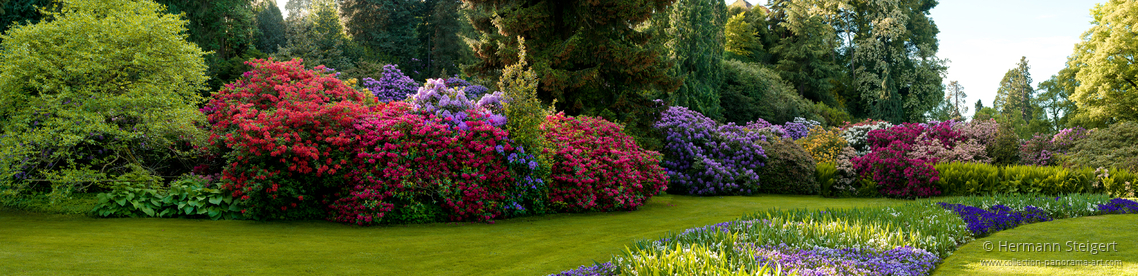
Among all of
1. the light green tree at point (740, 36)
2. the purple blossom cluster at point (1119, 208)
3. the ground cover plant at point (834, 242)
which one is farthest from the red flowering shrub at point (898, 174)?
the light green tree at point (740, 36)

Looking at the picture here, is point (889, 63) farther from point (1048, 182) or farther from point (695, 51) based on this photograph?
point (1048, 182)

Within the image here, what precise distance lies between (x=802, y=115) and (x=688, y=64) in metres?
7.25

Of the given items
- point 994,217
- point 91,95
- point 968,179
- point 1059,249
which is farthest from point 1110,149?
point 91,95

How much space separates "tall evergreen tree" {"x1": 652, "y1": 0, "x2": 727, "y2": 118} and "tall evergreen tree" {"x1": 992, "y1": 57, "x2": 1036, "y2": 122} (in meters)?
40.0

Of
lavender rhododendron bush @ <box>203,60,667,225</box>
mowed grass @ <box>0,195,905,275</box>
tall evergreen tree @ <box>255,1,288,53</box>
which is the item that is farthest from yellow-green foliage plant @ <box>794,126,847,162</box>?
tall evergreen tree @ <box>255,1,288,53</box>

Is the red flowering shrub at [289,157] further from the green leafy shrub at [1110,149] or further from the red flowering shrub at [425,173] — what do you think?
the green leafy shrub at [1110,149]

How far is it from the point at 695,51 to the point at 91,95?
1871 cm

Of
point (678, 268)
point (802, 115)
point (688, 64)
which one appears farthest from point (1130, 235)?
point (802, 115)

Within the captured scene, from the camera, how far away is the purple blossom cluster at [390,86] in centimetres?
1666

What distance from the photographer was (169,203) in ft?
25.2

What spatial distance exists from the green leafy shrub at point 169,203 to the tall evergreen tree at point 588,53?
6683 millimetres

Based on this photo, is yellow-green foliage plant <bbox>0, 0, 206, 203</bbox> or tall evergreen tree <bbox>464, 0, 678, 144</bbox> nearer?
yellow-green foliage plant <bbox>0, 0, 206, 203</bbox>

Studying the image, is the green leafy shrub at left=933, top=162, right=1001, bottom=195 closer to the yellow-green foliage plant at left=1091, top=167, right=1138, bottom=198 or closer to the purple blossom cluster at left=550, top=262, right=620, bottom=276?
the yellow-green foliage plant at left=1091, top=167, right=1138, bottom=198

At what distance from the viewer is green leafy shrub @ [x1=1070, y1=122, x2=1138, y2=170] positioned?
1185 cm
